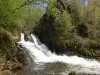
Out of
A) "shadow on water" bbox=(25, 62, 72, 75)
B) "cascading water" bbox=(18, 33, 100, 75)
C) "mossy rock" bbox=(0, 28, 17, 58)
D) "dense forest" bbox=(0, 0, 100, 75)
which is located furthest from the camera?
"dense forest" bbox=(0, 0, 100, 75)

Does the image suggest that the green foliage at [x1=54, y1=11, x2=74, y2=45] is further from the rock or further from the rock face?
the rock

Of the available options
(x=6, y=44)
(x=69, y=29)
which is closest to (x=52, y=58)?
(x=69, y=29)

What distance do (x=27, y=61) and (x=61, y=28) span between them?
25.6 ft

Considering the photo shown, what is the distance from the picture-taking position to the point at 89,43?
29469mm

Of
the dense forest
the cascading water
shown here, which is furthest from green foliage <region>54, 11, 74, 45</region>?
the cascading water

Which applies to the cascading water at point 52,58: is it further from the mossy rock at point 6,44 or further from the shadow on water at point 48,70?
the mossy rock at point 6,44

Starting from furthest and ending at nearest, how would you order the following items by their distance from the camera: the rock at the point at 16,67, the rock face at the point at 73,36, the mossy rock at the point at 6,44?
the rock face at the point at 73,36 → the mossy rock at the point at 6,44 → the rock at the point at 16,67

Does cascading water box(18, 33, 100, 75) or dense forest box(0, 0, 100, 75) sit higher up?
dense forest box(0, 0, 100, 75)

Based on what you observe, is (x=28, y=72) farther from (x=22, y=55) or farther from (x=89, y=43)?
(x=89, y=43)

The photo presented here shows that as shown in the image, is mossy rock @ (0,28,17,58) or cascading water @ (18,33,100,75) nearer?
mossy rock @ (0,28,17,58)

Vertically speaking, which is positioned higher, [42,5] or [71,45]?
[42,5]

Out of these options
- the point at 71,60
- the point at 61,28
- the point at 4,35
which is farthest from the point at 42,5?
the point at 61,28

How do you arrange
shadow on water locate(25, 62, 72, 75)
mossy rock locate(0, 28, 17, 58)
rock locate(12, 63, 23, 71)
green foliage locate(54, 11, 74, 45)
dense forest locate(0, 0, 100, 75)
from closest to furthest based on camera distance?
shadow on water locate(25, 62, 72, 75) < rock locate(12, 63, 23, 71) < mossy rock locate(0, 28, 17, 58) < dense forest locate(0, 0, 100, 75) < green foliage locate(54, 11, 74, 45)

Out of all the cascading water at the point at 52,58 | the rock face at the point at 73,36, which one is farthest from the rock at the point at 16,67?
the rock face at the point at 73,36
